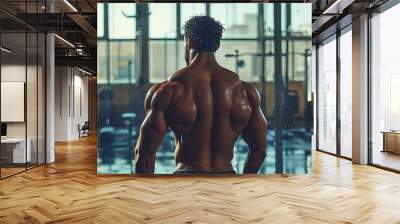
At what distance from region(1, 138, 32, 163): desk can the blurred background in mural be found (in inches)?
75.2

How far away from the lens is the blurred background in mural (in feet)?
20.5

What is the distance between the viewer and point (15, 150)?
23.8 feet

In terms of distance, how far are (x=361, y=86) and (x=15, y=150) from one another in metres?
6.71

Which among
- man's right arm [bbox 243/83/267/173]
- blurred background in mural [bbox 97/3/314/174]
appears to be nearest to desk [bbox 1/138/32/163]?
blurred background in mural [bbox 97/3/314/174]

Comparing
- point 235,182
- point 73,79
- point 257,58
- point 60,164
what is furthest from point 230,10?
point 73,79

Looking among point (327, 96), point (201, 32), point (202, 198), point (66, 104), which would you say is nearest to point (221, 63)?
point (201, 32)

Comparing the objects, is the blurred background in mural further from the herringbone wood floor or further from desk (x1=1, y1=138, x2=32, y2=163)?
desk (x1=1, y1=138, x2=32, y2=163)

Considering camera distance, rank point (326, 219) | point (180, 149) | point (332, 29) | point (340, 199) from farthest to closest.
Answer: point (332, 29)
point (180, 149)
point (340, 199)
point (326, 219)

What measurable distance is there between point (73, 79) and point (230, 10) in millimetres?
11445

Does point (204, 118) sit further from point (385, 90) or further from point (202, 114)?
point (385, 90)

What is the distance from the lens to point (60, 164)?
7.97m

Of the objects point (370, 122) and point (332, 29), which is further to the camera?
point (332, 29)

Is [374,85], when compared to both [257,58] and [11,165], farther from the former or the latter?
[11,165]

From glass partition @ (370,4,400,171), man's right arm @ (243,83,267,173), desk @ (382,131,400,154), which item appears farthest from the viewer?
desk @ (382,131,400,154)
